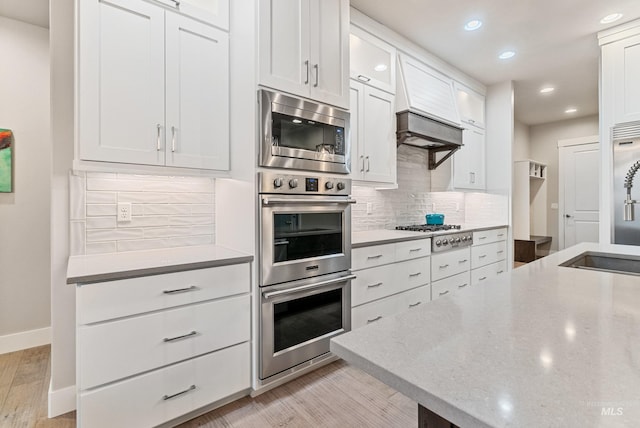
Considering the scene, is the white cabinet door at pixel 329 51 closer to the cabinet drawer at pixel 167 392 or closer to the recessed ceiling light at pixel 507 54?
the cabinet drawer at pixel 167 392

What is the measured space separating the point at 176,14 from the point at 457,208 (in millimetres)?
4178

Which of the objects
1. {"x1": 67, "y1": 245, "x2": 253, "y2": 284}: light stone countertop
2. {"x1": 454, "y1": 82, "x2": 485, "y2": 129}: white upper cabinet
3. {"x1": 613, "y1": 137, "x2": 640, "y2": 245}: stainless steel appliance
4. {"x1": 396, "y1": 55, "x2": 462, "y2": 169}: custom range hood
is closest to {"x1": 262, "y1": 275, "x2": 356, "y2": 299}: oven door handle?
{"x1": 67, "y1": 245, "x2": 253, "y2": 284}: light stone countertop

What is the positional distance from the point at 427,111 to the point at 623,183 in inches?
81.2

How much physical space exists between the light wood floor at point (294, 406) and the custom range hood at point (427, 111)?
2321mm

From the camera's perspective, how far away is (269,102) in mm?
1979

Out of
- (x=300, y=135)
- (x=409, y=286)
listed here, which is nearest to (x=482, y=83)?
(x=409, y=286)

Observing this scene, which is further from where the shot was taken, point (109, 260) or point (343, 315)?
point (343, 315)

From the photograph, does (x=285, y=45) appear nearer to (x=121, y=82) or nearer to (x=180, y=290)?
(x=121, y=82)

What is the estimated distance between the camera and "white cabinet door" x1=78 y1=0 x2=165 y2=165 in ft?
5.42

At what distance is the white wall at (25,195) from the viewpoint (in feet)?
8.66

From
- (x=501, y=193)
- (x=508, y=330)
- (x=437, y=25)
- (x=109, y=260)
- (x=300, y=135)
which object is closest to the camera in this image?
(x=508, y=330)

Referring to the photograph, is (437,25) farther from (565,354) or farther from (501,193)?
(565,354)

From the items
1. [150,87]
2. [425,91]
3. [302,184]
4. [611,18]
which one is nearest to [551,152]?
[611,18]

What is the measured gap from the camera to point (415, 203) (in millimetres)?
3967
